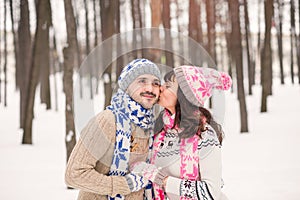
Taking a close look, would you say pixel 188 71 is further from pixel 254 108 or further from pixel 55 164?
pixel 254 108

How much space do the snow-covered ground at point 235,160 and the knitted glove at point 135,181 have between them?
3428 mm

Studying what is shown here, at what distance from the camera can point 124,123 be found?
264 cm

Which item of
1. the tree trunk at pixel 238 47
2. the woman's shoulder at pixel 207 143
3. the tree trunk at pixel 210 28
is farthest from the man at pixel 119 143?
the tree trunk at pixel 210 28

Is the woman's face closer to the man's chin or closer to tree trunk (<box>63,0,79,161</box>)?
the man's chin

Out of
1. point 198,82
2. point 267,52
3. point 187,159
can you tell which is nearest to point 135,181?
point 187,159

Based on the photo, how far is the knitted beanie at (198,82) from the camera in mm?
2682

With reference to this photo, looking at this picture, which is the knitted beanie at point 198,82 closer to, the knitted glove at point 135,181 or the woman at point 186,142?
the woman at point 186,142

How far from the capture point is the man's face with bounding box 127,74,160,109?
2688mm

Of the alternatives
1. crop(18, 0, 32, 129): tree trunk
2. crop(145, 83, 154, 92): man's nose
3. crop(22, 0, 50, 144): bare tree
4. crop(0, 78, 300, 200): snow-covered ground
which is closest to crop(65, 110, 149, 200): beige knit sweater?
crop(145, 83, 154, 92): man's nose

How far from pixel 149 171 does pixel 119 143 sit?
0.26 meters

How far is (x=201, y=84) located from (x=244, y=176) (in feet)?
15.1

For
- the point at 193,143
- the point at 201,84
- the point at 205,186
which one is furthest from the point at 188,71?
the point at 205,186

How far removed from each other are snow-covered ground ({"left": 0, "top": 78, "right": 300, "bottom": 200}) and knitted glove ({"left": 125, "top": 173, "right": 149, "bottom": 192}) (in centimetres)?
343

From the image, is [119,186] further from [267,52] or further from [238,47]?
[267,52]
